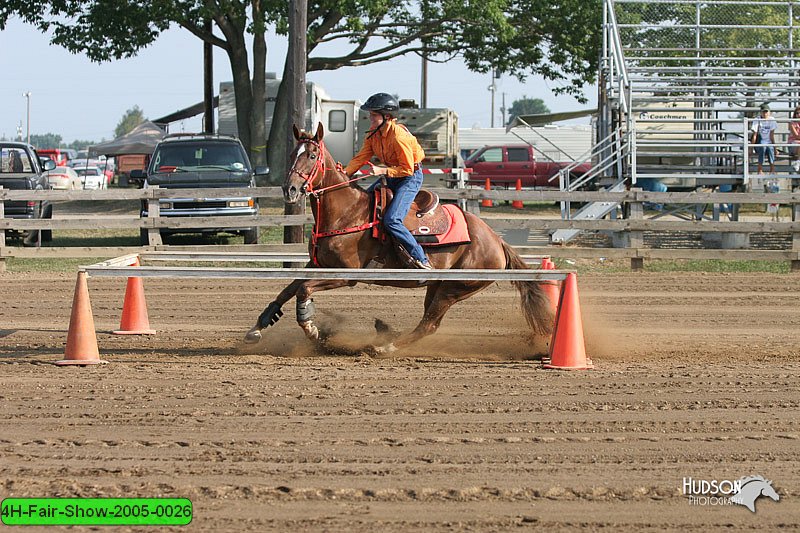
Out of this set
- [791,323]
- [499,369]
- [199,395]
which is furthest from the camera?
[791,323]

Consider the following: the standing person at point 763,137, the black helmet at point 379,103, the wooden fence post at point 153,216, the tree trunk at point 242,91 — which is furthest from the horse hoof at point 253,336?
the tree trunk at point 242,91

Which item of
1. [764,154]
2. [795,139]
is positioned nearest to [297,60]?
[764,154]

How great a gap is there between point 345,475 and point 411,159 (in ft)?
13.7

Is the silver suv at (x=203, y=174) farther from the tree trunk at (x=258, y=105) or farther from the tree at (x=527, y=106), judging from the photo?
the tree at (x=527, y=106)

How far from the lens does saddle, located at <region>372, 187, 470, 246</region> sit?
925cm

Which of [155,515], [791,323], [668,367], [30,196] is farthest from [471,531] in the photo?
[30,196]

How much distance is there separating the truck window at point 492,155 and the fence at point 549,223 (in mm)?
20450

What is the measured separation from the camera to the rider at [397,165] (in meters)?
9.03

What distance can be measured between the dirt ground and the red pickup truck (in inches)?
1020

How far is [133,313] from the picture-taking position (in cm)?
1053

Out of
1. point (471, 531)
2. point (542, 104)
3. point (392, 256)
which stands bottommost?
point (471, 531)

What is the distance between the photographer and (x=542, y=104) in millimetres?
194875

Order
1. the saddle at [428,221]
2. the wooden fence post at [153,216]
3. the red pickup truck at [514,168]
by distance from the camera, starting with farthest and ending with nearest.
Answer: the red pickup truck at [514,168] → the wooden fence post at [153,216] → the saddle at [428,221]

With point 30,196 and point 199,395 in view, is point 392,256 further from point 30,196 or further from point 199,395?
point 30,196
